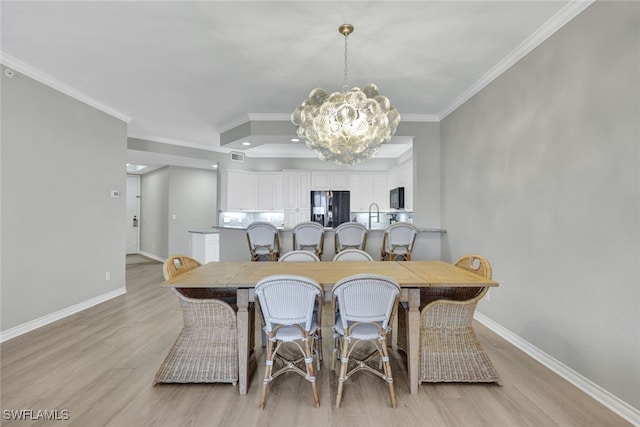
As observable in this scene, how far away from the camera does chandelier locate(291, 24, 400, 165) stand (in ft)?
7.90

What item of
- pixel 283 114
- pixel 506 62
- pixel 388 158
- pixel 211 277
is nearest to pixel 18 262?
pixel 211 277

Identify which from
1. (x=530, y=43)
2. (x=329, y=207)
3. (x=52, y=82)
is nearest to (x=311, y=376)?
(x=530, y=43)

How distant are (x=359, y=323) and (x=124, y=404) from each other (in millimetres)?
1650

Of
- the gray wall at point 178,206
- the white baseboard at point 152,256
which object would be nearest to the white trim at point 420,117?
the gray wall at point 178,206

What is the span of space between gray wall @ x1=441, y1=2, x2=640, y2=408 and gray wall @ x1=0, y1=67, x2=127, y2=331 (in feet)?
16.5

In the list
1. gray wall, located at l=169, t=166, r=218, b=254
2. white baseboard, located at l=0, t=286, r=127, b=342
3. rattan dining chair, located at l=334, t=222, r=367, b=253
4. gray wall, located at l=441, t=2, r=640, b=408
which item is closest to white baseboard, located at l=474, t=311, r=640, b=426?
gray wall, located at l=441, t=2, r=640, b=408

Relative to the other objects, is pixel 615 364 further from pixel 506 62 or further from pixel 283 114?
pixel 283 114

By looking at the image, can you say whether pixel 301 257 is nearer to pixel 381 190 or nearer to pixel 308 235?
pixel 308 235

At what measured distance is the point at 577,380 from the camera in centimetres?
214

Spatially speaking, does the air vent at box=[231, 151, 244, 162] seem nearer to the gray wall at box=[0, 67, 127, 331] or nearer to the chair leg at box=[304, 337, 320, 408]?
the gray wall at box=[0, 67, 127, 331]

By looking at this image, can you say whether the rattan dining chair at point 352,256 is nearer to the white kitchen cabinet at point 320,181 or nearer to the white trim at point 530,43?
the white trim at point 530,43

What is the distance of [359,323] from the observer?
1.96 m

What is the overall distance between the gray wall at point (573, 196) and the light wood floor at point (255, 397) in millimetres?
351

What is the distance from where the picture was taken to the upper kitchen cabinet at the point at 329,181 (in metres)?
7.24
